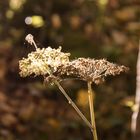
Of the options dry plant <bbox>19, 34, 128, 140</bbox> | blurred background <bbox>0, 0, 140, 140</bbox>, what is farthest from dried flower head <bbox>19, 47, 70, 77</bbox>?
blurred background <bbox>0, 0, 140, 140</bbox>

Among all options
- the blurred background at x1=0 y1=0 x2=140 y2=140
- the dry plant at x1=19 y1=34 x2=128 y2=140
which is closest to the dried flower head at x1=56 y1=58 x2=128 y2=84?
the dry plant at x1=19 y1=34 x2=128 y2=140

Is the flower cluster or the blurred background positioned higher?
the blurred background

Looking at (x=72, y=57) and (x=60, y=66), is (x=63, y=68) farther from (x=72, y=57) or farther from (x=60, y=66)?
(x=72, y=57)

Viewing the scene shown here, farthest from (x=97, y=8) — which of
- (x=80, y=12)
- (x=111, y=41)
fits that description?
(x=111, y=41)

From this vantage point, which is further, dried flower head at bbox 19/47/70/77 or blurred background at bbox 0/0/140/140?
blurred background at bbox 0/0/140/140

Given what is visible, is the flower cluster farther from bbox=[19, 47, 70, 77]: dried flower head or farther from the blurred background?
the blurred background

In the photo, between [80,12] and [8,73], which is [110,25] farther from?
[8,73]
